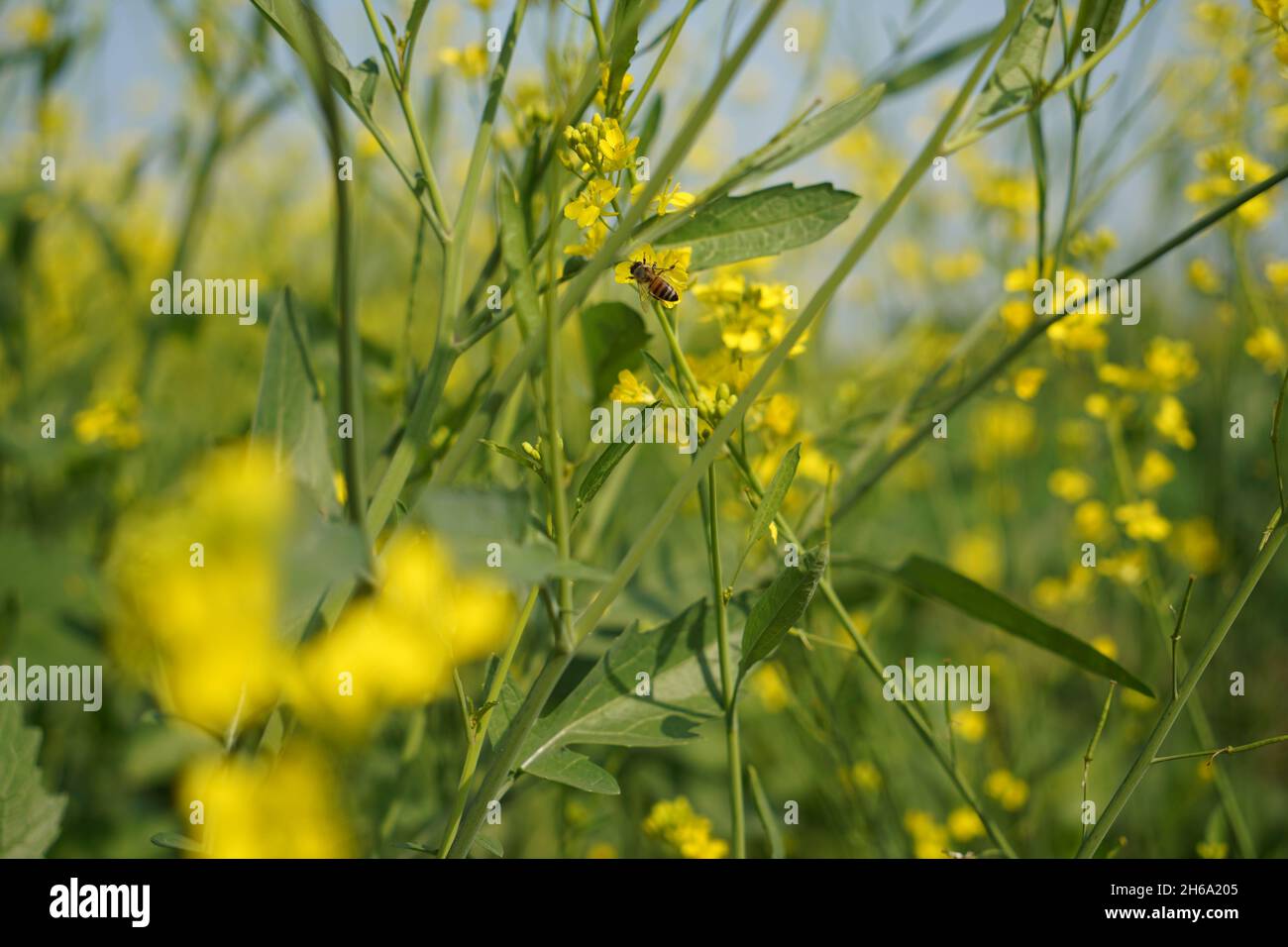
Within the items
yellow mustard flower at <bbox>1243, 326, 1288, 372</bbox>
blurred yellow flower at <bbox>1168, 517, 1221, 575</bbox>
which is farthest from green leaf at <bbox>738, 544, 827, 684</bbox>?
blurred yellow flower at <bbox>1168, 517, 1221, 575</bbox>

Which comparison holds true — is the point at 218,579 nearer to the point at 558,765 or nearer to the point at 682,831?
the point at 558,765

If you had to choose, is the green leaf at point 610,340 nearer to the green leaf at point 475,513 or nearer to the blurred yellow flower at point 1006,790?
the green leaf at point 475,513

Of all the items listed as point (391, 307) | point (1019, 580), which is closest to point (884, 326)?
point (1019, 580)

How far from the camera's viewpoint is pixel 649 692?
56 cm

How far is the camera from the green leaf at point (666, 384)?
0.49 meters

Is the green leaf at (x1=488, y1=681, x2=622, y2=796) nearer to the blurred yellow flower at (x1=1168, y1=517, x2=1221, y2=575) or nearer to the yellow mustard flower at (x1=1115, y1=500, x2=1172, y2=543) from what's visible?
the yellow mustard flower at (x1=1115, y1=500, x2=1172, y2=543)

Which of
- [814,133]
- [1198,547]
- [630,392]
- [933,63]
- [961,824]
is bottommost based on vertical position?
[961,824]

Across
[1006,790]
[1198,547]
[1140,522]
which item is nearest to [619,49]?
[1140,522]

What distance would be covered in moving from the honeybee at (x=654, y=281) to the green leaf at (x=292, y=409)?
0.70 feet

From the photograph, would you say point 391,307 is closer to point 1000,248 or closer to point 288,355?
point 1000,248

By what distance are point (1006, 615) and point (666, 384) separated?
0.87 ft

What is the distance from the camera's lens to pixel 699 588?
871 millimetres

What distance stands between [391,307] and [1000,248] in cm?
142

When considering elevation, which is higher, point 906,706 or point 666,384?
point 666,384
